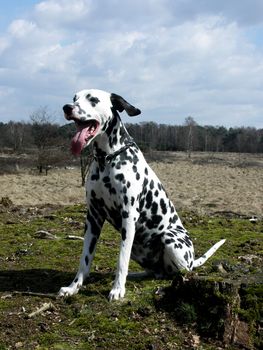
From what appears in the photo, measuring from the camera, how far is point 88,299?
18.8 ft

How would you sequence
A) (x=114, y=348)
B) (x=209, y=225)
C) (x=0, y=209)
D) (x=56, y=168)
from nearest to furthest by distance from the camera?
(x=114, y=348) < (x=209, y=225) < (x=0, y=209) < (x=56, y=168)

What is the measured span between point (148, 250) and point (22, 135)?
52.0 meters

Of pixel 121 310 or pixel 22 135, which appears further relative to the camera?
pixel 22 135

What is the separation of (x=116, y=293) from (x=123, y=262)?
0.34m

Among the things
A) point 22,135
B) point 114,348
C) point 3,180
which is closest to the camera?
point 114,348

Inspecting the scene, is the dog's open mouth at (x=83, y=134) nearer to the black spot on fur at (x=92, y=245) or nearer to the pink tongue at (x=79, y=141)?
the pink tongue at (x=79, y=141)

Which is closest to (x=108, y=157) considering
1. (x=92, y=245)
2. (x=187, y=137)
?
(x=92, y=245)

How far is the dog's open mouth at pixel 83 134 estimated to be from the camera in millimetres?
5402

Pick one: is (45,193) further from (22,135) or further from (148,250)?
(22,135)

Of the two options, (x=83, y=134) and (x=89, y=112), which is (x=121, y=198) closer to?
(x=83, y=134)

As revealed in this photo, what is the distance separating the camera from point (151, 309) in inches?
214

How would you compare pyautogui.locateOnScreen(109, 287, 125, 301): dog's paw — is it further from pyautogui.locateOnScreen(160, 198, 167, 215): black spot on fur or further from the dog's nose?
the dog's nose

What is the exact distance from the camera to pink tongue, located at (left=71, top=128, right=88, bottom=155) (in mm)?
5395

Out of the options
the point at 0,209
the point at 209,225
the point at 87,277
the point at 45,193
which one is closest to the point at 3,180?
the point at 45,193
